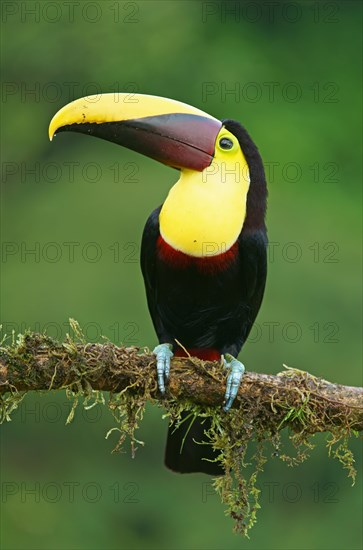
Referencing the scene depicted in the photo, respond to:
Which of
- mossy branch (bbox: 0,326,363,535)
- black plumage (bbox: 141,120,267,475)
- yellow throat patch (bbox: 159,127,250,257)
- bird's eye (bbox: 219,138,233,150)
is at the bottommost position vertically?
mossy branch (bbox: 0,326,363,535)

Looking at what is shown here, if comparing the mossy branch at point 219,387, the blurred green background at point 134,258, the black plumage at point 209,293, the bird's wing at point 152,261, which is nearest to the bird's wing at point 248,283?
the black plumage at point 209,293

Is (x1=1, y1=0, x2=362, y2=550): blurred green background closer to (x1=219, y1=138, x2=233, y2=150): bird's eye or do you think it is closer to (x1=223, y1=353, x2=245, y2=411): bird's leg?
(x1=219, y1=138, x2=233, y2=150): bird's eye

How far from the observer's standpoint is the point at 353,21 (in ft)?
31.7

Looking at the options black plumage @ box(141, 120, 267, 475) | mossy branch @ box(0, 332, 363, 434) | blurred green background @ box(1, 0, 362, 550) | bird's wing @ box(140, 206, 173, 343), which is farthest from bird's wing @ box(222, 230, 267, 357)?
Result: blurred green background @ box(1, 0, 362, 550)

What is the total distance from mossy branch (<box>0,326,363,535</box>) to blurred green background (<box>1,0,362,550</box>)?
2.34 m

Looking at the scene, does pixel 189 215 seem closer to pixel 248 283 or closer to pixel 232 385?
pixel 248 283

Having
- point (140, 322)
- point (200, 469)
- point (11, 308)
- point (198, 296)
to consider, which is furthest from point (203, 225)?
point (11, 308)

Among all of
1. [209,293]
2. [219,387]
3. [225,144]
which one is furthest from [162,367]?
[225,144]

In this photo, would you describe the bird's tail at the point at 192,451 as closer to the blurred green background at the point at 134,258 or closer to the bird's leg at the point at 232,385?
the bird's leg at the point at 232,385

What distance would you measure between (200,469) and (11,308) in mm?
3070

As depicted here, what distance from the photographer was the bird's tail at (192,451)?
4.04 meters

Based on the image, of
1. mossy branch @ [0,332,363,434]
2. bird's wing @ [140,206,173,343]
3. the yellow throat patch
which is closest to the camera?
mossy branch @ [0,332,363,434]

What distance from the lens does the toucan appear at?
3.93 m

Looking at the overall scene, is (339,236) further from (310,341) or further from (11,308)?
(11,308)
